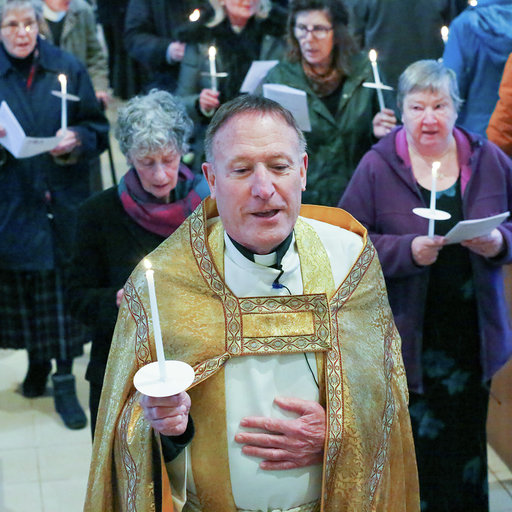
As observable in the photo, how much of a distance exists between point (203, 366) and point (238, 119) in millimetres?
649

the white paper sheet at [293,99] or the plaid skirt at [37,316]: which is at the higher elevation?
the white paper sheet at [293,99]

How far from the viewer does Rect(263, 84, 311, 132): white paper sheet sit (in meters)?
4.16

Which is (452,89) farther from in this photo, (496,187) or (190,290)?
(190,290)

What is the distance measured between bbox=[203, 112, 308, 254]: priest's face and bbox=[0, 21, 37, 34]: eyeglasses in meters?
2.83

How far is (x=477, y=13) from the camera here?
463 cm

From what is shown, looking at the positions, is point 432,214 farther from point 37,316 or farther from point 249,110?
point 37,316

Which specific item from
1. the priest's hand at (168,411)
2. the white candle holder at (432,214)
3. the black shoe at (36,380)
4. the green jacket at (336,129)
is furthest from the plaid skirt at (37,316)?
the priest's hand at (168,411)

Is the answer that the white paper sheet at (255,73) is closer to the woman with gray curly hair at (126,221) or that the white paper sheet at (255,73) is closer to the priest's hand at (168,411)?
the woman with gray curly hair at (126,221)

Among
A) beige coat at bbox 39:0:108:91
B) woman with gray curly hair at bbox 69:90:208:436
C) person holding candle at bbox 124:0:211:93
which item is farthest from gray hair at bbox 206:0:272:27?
woman with gray curly hair at bbox 69:90:208:436

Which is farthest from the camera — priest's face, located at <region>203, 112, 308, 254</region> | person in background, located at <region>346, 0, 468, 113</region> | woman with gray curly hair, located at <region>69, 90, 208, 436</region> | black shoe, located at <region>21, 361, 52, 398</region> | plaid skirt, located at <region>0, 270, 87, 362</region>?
black shoe, located at <region>21, 361, 52, 398</region>

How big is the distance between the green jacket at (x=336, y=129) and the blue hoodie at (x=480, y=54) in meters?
0.48

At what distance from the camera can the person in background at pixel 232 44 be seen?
5.08 metres

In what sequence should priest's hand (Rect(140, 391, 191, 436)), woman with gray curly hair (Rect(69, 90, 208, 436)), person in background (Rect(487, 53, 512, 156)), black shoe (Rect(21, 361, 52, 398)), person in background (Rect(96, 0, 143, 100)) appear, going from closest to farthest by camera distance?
1. priest's hand (Rect(140, 391, 191, 436))
2. woman with gray curly hair (Rect(69, 90, 208, 436))
3. person in background (Rect(487, 53, 512, 156))
4. black shoe (Rect(21, 361, 52, 398))
5. person in background (Rect(96, 0, 143, 100))

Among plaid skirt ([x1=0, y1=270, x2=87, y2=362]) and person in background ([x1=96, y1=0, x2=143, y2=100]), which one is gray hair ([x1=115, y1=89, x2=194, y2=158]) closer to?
plaid skirt ([x1=0, y1=270, x2=87, y2=362])
